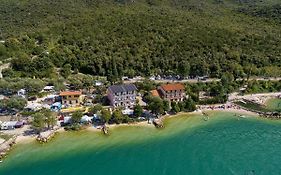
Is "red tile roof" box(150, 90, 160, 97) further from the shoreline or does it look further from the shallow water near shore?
the shallow water near shore

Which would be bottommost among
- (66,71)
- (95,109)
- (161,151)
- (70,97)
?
(161,151)

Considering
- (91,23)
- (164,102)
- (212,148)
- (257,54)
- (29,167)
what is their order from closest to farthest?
1. (29,167)
2. (212,148)
3. (164,102)
4. (257,54)
5. (91,23)

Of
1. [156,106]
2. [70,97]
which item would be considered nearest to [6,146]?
[70,97]

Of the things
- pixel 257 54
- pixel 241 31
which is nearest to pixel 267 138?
pixel 257 54

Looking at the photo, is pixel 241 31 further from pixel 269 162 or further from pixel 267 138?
pixel 269 162

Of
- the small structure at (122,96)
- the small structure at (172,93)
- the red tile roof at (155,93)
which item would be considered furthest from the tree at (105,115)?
the small structure at (172,93)

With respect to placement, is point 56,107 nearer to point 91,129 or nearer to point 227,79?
point 91,129
